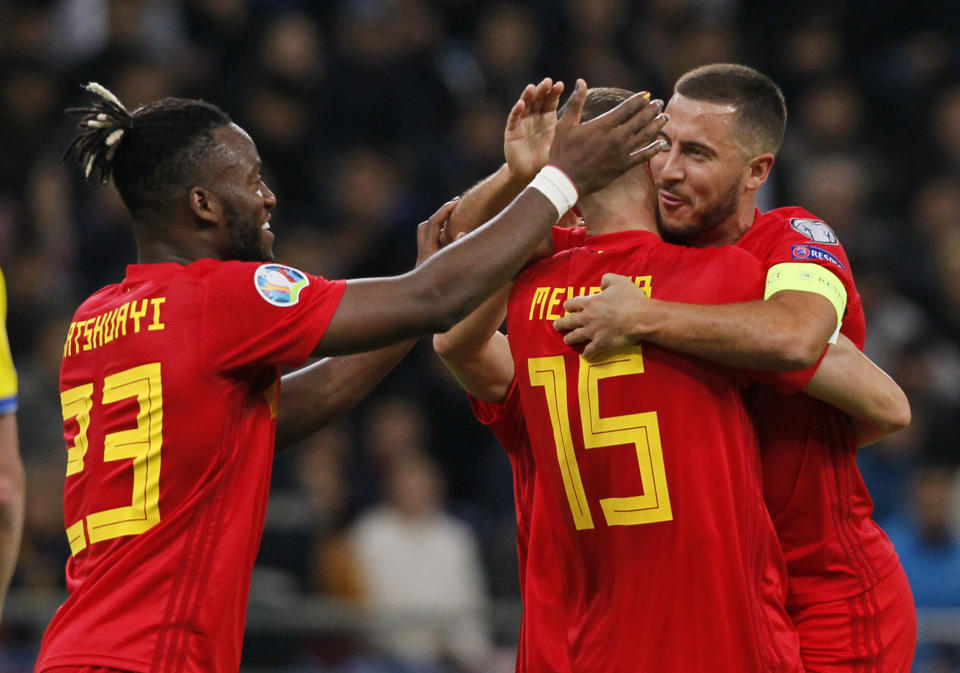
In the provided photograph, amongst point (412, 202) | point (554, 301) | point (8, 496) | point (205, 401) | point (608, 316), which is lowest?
point (8, 496)

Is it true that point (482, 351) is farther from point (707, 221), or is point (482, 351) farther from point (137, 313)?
point (137, 313)

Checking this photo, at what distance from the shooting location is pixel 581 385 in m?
3.68

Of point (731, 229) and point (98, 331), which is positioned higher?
point (731, 229)

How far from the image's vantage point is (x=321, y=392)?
4328 millimetres

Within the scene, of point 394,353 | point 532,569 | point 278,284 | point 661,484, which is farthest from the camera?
point 394,353

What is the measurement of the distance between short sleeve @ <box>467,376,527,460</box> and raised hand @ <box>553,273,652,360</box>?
701mm

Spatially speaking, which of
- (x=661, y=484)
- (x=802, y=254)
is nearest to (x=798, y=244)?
(x=802, y=254)

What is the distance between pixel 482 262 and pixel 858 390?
1022mm

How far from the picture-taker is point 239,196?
3.92m

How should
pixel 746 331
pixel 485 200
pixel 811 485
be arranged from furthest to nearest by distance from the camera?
pixel 485 200 → pixel 811 485 → pixel 746 331

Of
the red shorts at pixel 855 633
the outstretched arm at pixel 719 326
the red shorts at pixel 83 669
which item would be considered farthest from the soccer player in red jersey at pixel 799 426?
the red shorts at pixel 83 669

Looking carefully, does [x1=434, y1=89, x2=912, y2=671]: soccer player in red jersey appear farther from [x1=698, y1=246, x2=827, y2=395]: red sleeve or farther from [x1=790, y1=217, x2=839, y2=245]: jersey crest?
[x1=790, y1=217, x2=839, y2=245]: jersey crest

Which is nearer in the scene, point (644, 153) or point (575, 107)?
point (644, 153)

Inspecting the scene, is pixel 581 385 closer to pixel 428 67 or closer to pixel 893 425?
pixel 893 425
